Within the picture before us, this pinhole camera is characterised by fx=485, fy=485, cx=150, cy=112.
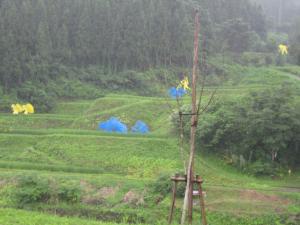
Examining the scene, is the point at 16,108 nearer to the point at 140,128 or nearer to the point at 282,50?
the point at 140,128

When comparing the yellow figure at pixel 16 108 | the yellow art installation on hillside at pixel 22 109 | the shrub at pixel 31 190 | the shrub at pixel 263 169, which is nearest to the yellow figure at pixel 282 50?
the yellow art installation on hillside at pixel 22 109

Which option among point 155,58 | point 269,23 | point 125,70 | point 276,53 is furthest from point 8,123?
point 269,23

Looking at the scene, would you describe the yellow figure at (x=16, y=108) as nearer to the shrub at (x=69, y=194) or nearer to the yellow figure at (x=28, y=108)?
the yellow figure at (x=28, y=108)

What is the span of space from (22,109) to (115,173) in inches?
751

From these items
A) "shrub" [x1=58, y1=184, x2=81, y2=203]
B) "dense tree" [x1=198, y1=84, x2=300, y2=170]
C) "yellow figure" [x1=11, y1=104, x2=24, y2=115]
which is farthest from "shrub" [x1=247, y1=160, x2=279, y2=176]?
"yellow figure" [x1=11, y1=104, x2=24, y2=115]

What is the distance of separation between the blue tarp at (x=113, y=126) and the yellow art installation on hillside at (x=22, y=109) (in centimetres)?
974

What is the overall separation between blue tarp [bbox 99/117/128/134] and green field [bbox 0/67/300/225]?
1939mm

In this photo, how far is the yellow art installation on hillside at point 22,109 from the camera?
41.1m

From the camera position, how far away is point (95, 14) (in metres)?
56.5

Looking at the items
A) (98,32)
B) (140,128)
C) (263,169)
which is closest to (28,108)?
(140,128)

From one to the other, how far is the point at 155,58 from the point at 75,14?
1073 cm

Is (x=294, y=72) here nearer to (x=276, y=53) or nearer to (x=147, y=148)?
(x=276, y=53)

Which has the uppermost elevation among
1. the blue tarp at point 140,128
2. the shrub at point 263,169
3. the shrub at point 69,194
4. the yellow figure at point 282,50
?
the shrub at point 69,194

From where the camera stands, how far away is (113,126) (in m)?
34.4
